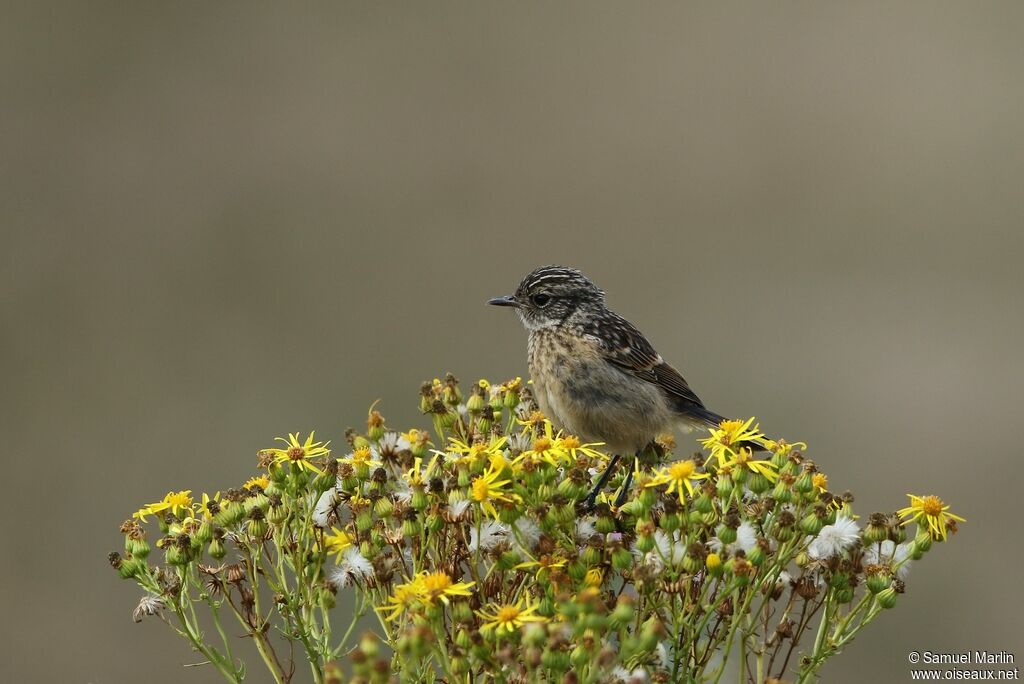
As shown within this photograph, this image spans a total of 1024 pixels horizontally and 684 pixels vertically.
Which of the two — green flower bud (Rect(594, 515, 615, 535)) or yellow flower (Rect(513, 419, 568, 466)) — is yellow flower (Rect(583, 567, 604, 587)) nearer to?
green flower bud (Rect(594, 515, 615, 535))

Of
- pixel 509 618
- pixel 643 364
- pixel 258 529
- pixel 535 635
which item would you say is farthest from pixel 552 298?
pixel 535 635

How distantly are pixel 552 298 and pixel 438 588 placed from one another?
2.99m

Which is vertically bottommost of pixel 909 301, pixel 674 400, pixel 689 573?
pixel 689 573

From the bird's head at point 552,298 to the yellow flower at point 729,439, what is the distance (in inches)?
80.9

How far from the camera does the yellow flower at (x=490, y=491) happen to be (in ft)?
11.0

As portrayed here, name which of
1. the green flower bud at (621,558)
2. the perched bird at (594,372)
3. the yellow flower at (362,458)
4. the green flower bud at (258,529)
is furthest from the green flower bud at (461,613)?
the perched bird at (594,372)

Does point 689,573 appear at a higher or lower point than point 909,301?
lower

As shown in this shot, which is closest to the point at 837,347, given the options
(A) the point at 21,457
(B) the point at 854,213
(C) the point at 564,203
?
(B) the point at 854,213

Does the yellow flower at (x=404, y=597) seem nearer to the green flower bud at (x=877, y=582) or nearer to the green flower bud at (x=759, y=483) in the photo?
the green flower bud at (x=759, y=483)

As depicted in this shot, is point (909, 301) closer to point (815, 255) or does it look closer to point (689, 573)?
point (815, 255)

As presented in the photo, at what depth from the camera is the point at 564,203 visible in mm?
17141

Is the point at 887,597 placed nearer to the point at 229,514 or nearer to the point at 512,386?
the point at 512,386

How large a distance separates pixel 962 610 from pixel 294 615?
31.1 ft

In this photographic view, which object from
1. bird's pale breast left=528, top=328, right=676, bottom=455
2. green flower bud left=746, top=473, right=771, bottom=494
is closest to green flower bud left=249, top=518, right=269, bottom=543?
green flower bud left=746, top=473, right=771, bottom=494
